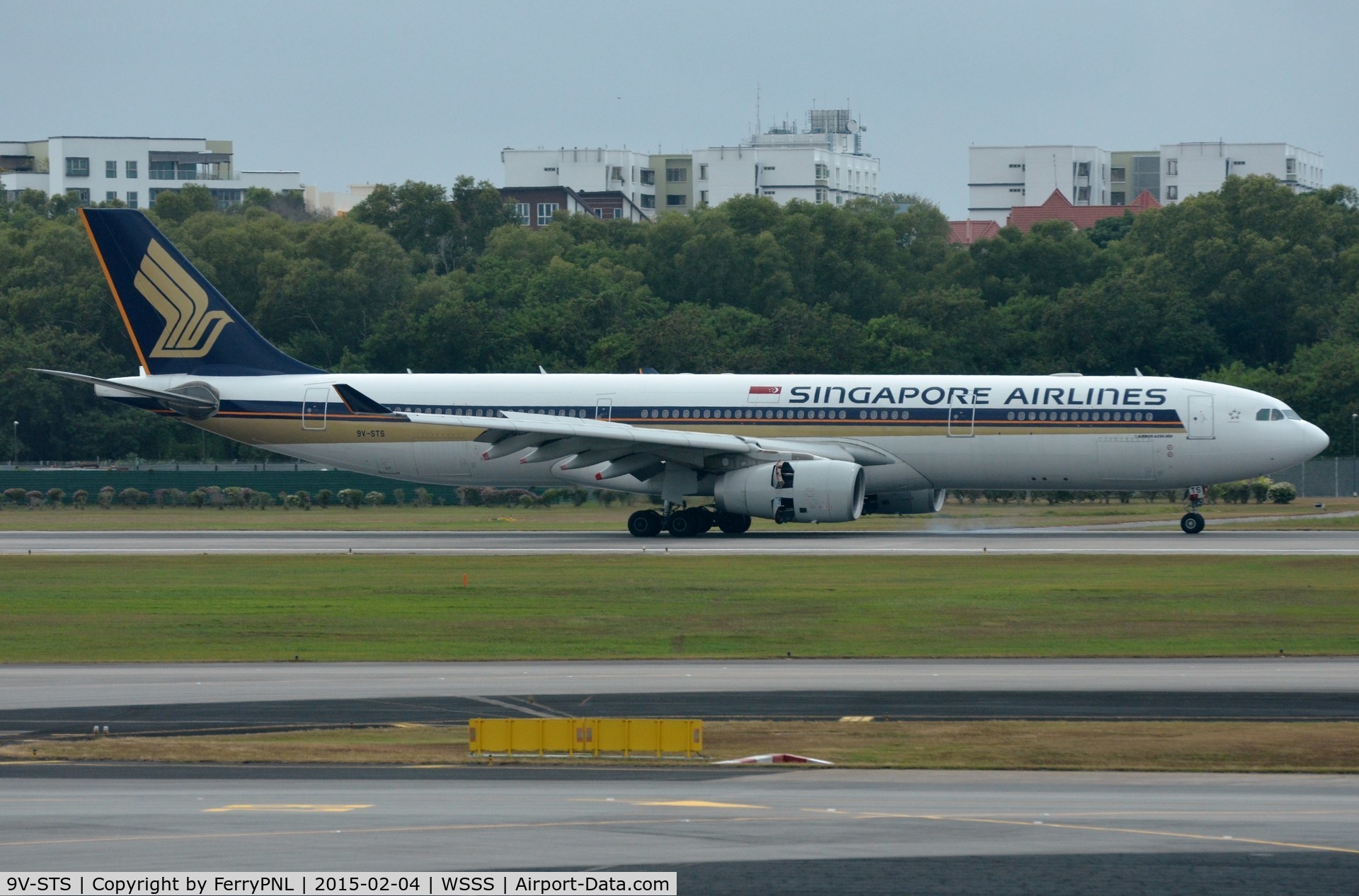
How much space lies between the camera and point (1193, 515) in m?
48.9

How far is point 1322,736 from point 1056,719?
310 cm

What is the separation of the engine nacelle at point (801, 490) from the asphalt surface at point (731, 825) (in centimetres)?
2790

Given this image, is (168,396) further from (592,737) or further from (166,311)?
(592,737)

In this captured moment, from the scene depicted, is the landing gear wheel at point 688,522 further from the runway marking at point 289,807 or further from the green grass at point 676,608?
the runway marking at point 289,807

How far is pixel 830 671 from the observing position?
25.6 meters

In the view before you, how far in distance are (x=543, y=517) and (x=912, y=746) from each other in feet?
141

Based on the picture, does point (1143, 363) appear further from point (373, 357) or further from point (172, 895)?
point (172, 895)

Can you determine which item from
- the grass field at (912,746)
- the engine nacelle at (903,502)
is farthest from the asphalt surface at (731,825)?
the engine nacelle at (903,502)

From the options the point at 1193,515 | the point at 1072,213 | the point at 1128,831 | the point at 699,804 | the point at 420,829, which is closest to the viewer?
the point at 420,829

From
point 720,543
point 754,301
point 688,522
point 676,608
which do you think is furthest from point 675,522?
point 754,301

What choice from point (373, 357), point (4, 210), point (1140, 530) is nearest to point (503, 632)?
point (1140, 530)

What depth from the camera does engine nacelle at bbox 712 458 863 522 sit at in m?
45.8

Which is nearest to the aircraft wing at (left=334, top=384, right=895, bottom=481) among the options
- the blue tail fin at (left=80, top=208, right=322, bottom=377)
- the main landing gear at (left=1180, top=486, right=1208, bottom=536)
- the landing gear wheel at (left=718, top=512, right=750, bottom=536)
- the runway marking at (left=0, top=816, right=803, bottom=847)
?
the landing gear wheel at (left=718, top=512, right=750, bottom=536)

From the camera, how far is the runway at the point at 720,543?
143 feet
